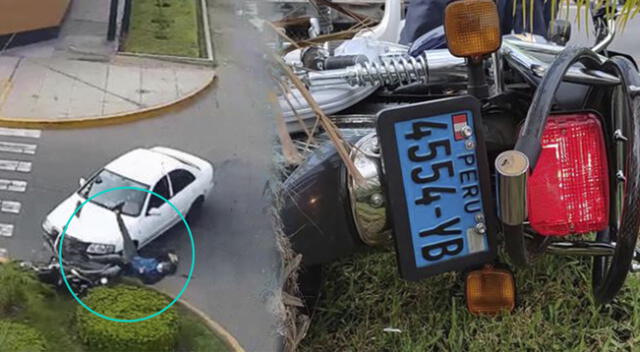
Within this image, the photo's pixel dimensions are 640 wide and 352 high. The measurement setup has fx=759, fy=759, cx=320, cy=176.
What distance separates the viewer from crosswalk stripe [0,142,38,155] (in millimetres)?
1239

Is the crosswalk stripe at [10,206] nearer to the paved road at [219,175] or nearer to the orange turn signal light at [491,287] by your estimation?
the paved road at [219,175]

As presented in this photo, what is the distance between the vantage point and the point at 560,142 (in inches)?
64.9

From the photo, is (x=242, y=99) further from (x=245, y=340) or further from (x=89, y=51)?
Result: (x=245, y=340)

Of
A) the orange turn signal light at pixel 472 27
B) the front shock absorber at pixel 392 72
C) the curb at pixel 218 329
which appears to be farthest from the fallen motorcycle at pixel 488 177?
the curb at pixel 218 329

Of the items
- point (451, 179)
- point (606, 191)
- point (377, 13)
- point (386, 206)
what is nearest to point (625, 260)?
point (606, 191)

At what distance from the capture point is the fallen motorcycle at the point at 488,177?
5.24 ft

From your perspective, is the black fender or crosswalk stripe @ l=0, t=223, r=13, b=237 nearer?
crosswalk stripe @ l=0, t=223, r=13, b=237

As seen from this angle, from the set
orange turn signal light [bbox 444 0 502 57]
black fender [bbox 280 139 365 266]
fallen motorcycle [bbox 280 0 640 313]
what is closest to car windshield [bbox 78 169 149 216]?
fallen motorcycle [bbox 280 0 640 313]

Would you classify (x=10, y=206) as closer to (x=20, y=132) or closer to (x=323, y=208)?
(x=20, y=132)

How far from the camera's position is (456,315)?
2.14 meters

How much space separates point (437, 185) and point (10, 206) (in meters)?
0.85

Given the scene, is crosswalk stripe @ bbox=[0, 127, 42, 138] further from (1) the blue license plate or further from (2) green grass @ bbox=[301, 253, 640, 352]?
(2) green grass @ bbox=[301, 253, 640, 352]

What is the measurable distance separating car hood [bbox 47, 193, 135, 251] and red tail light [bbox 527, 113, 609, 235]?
0.86 meters

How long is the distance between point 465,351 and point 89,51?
1.32m
